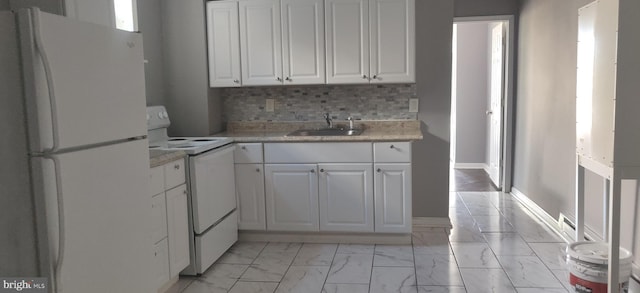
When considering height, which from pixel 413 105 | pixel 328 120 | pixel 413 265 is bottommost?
pixel 413 265

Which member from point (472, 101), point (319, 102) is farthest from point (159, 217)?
point (472, 101)

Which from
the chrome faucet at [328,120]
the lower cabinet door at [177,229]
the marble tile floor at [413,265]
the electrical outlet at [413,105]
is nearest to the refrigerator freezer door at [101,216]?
the lower cabinet door at [177,229]

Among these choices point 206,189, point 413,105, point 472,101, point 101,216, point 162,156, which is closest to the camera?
point 101,216

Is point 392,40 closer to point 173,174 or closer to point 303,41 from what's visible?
point 303,41

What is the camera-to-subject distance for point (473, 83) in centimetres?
721

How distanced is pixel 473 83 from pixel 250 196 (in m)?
4.37

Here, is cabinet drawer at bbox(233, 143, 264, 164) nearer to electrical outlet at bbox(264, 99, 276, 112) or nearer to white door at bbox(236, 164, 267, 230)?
white door at bbox(236, 164, 267, 230)

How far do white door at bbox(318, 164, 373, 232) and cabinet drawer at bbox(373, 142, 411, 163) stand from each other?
0.34 feet

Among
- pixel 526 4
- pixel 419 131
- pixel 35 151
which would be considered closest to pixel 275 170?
pixel 419 131

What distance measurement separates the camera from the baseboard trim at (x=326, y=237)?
3932mm

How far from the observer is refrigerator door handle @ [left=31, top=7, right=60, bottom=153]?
1.72m

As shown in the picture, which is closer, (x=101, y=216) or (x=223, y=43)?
(x=101, y=216)

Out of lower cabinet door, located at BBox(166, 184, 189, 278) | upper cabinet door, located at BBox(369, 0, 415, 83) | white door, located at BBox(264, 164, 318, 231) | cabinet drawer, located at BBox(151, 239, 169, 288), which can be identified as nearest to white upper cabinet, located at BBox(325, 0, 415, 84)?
upper cabinet door, located at BBox(369, 0, 415, 83)

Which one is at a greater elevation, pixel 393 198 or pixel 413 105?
pixel 413 105
